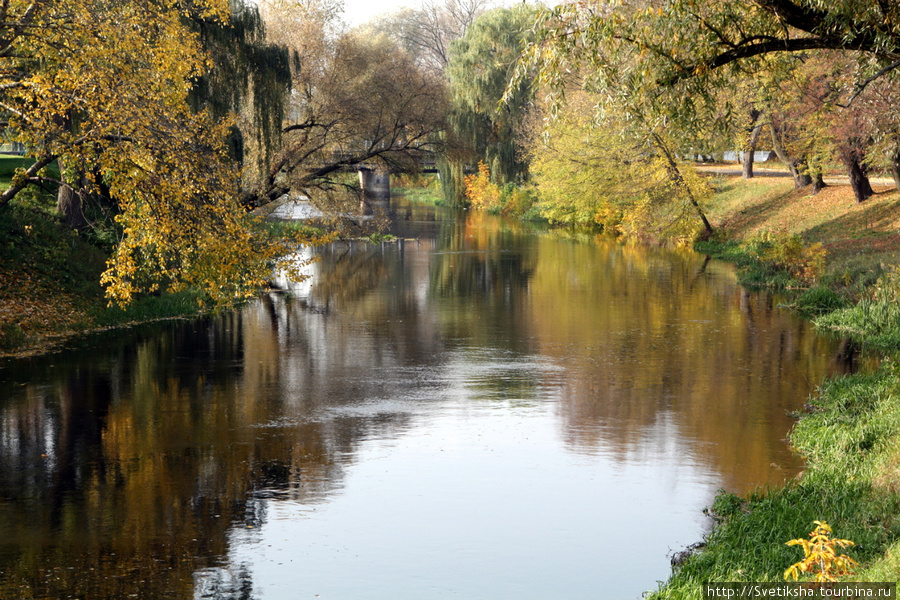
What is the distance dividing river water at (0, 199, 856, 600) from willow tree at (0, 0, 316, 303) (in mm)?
2344

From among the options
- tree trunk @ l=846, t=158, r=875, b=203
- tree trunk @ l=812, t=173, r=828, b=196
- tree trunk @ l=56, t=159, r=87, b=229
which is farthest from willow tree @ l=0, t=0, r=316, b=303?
tree trunk @ l=812, t=173, r=828, b=196

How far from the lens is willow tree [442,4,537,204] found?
52094mm

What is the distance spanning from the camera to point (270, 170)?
28266 mm

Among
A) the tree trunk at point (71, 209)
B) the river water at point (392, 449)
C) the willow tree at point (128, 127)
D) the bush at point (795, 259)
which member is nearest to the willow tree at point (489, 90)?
the bush at point (795, 259)

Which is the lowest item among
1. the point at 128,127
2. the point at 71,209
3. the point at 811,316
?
the point at 811,316

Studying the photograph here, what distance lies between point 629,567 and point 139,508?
509cm

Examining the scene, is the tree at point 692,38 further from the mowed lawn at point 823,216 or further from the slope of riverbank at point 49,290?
the mowed lawn at point 823,216

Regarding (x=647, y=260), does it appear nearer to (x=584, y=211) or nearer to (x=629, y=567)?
(x=584, y=211)

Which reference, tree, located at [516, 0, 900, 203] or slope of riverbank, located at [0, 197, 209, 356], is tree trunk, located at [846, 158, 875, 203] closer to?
tree, located at [516, 0, 900, 203]

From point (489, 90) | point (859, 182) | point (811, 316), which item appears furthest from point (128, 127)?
point (489, 90)

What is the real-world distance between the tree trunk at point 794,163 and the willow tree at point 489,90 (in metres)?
16.6

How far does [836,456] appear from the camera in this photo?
10.3m

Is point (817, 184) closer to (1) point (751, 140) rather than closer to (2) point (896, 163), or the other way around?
(1) point (751, 140)

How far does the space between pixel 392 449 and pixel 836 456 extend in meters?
5.37
